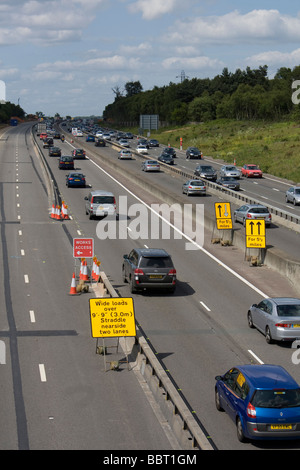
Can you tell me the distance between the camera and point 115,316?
68.3 feet

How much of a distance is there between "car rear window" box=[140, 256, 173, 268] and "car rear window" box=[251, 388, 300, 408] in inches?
524

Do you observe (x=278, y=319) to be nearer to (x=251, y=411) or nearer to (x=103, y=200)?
(x=251, y=411)

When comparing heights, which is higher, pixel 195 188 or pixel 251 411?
pixel 251 411

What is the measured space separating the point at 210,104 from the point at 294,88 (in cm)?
3580

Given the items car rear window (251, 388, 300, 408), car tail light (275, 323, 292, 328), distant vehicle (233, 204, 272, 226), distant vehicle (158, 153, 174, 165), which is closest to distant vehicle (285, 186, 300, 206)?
distant vehicle (233, 204, 272, 226)

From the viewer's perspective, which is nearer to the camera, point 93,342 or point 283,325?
point 283,325

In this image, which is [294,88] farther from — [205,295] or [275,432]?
[275,432]

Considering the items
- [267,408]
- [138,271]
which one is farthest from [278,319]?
[267,408]

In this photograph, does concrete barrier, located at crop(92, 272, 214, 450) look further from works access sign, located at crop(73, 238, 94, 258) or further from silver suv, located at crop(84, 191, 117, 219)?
silver suv, located at crop(84, 191, 117, 219)

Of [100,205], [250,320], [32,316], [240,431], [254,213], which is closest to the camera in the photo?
[240,431]

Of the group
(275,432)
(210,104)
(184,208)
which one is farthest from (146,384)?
(210,104)

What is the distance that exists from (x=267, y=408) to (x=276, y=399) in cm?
25

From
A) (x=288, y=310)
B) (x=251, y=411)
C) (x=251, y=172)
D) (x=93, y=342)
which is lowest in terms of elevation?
(x=251, y=172)
